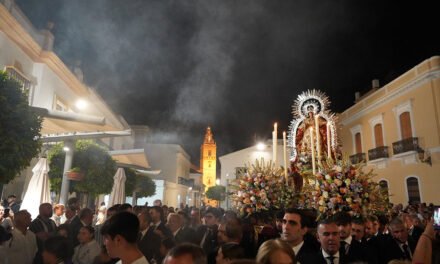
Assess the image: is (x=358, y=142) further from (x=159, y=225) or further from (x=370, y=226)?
(x=159, y=225)

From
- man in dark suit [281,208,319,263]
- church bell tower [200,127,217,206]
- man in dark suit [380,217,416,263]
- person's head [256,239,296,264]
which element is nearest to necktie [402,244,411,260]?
man in dark suit [380,217,416,263]

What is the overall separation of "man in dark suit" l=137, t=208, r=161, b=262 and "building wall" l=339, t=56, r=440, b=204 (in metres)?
12.6

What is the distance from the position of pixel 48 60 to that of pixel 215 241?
39.9 ft

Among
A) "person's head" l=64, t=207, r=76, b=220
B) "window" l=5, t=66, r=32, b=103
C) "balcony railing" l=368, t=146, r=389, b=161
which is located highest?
"window" l=5, t=66, r=32, b=103

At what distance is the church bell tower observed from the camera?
74.7 metres

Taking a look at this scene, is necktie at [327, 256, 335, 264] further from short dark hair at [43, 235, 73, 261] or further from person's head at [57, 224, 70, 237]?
person's head at [57, 224, 70, 237]

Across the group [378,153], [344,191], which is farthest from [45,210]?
[378,153]

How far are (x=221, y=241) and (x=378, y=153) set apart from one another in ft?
68.9

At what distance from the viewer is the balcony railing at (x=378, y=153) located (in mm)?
→ 22289

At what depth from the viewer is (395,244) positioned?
4551 mm

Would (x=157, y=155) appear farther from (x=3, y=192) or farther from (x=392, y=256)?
(x=392, y=256)

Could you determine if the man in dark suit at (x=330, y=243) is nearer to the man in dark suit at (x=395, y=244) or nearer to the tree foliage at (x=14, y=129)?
the man in dark suit at (x=395, y=244)

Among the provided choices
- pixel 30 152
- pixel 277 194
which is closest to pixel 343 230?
pixel 277 194

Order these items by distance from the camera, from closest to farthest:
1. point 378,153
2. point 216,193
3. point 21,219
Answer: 1. point 21,219
2. point 378,153
3. point 216,193
